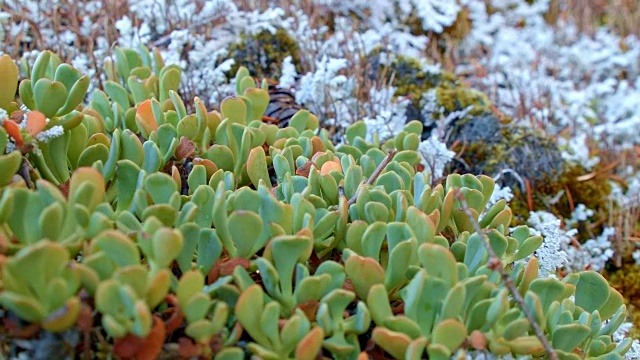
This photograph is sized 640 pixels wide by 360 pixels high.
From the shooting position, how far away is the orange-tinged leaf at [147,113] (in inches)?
63.6

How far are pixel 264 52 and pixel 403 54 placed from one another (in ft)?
2.15

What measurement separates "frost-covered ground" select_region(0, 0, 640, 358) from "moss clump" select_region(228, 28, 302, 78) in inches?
1.4

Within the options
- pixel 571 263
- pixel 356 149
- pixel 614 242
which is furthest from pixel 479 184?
pixel 614 242

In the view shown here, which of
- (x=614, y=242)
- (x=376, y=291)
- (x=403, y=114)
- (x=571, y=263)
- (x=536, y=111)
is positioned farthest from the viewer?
(x=536, y=111)

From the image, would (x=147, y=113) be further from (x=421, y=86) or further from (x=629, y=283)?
(x=629, y=283)

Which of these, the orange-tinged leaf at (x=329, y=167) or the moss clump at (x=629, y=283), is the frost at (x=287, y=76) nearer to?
the orange-tinged leaf at (x=329, y=167)

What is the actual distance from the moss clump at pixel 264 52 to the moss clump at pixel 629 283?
1.49m

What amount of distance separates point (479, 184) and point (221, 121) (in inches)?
26.6

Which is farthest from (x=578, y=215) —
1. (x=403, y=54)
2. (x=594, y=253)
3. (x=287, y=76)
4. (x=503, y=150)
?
(x=287, y=76)

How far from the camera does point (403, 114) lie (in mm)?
2586

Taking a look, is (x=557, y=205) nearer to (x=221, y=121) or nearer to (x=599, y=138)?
(x=599, y=138)

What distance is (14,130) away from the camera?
127cm

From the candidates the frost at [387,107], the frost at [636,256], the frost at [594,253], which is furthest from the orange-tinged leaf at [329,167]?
the frost at [636,256]

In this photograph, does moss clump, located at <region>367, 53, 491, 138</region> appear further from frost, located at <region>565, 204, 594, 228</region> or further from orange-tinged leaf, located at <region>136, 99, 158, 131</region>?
orange-tinged leaf, located at <region>136, 99, 158, 131</region>
